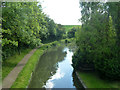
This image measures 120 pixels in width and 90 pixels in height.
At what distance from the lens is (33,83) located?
599 inches

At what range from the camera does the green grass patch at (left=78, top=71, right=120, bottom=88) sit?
494 inches

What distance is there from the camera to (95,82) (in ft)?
44.2

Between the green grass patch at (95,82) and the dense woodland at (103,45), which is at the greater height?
the dense woodland at (103,45)

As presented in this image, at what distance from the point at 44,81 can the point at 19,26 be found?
751cm

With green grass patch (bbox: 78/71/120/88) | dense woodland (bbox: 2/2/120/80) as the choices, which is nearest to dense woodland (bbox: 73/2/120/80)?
dense woodland (bbox: 2/2/120/80)

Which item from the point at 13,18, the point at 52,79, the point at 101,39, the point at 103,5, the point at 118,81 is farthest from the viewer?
the point at 103,5

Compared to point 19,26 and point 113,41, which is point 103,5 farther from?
point 19,26

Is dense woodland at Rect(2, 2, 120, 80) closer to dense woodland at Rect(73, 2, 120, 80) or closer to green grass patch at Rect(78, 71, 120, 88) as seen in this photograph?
dense woodland at Rect(73, 2, 120, 80)

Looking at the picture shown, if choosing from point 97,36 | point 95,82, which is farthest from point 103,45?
point 95,82

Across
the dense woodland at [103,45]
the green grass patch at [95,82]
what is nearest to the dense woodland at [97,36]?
the dense woodland at [103,45]

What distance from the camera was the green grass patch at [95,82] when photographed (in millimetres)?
12556

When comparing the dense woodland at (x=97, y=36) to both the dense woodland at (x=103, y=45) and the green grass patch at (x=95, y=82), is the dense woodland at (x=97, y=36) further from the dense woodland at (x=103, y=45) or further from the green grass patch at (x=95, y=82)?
the green grass patch at (x=95, y=82)

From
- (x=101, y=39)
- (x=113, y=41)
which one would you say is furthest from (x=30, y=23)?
(x=113, y=41)

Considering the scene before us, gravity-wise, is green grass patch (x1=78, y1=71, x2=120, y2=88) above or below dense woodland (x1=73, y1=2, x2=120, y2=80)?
below
